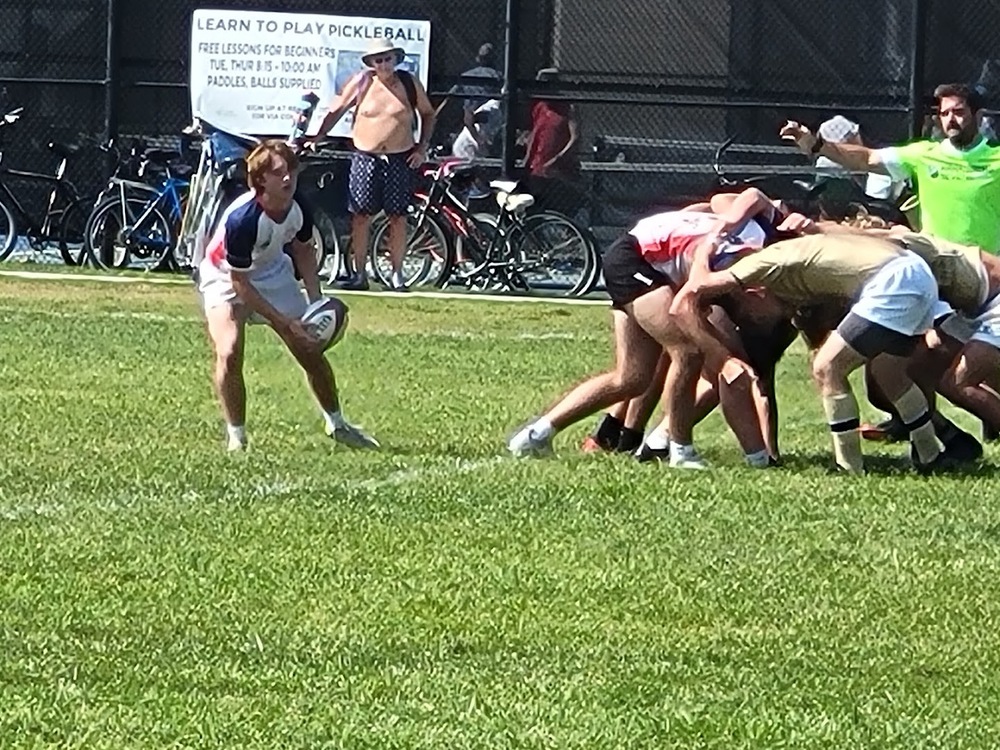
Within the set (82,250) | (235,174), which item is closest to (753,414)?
(235,174)

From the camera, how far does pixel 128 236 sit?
21.2m

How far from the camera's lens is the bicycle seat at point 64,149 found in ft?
72.5

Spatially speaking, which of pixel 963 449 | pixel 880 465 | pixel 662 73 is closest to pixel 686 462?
pixel 880 465

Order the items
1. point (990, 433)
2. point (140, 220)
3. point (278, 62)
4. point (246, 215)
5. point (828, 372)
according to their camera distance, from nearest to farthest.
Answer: point (828, 372)
point (246, 215)
point (990, 433)
point (140, 220)
point (278, 62)

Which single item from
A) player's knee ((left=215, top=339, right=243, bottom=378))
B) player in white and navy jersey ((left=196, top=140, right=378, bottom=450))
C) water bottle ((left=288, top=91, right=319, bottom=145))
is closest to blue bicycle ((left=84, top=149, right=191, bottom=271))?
water bottle ((left=288, top=91, right=319, bottom=145))

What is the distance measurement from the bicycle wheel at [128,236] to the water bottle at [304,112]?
57.5 inches

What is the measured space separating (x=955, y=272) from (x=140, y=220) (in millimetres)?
10920

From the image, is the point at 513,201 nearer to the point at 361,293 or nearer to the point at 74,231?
the point at 361,293

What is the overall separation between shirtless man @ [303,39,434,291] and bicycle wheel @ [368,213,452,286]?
5.4 inches

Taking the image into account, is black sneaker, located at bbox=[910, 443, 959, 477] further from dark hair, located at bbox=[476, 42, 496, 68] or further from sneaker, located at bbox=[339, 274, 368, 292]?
dark hair, located at bbox=[476, 42, 496, 68]

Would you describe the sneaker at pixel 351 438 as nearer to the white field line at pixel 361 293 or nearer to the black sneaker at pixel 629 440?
the black sneaker at pixel 629 440

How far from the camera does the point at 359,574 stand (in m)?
8.27

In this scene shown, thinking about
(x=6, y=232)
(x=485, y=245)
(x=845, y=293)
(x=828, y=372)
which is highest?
(x=845, y=293)

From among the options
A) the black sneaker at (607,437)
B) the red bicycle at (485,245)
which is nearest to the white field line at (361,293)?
the red bicycle at (485,245)
